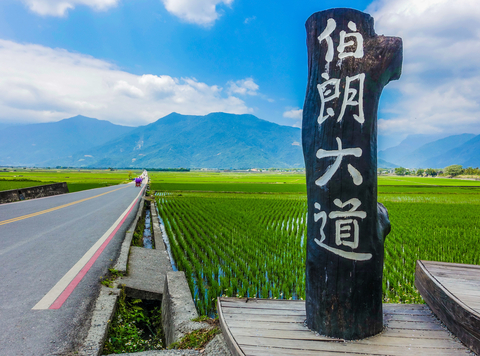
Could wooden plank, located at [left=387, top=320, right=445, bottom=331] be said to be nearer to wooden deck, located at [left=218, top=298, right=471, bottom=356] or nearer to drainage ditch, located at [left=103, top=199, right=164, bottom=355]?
wooden deck, located at [left=218, top=298, right=471, bottom=356]

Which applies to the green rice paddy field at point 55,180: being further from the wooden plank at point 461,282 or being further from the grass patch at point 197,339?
the wooden plank at point 461,282

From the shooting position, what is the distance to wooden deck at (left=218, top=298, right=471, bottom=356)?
1.88 m

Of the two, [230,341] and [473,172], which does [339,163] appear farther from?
[473,172]

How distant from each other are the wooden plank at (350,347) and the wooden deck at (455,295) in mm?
156

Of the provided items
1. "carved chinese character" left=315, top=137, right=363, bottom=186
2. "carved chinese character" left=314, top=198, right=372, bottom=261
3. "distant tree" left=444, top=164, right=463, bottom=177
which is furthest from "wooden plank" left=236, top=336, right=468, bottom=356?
"distant tree" left=444, top=164, right=463, bottom=177

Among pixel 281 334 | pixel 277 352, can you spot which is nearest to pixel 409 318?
pixel 281 334

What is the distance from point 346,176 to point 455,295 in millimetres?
1352

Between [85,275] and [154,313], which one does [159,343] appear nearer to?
[154,313]

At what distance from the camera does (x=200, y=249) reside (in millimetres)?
6867

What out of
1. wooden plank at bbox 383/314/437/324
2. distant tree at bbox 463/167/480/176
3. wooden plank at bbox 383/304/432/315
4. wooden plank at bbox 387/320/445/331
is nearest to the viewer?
wooden plank at bbox 387/320/445/331

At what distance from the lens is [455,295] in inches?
89.1

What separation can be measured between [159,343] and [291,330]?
170 centimetres

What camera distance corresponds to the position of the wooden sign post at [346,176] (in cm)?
208

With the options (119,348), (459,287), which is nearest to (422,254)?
(459,287)
